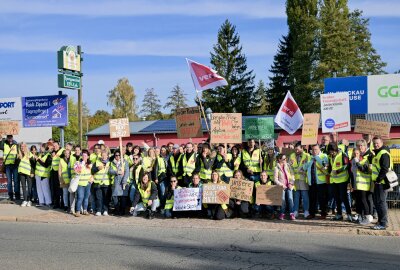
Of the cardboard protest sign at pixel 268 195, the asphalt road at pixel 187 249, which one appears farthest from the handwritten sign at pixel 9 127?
the cardboard protest sign at pixel 268 195

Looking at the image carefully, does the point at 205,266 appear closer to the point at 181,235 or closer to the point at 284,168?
the point at 181,235

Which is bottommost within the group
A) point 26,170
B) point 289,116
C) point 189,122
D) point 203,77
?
point 26,170

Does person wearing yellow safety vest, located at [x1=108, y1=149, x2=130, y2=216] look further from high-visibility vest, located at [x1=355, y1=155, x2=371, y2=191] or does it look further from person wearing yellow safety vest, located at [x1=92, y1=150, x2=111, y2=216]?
high-visibility vest, located at [x1=355, y1=155, x2=371, y2=191]

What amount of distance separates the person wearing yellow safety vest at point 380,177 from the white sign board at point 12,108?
628 inches

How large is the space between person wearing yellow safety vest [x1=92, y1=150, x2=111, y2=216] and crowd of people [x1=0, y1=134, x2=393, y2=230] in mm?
28

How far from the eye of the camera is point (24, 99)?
66.1ft

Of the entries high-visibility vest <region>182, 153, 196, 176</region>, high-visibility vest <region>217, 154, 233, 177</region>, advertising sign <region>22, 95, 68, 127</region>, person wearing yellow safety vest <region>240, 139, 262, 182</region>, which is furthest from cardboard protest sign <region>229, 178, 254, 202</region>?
advertising sign <region>22, 95, 68, 127</region>

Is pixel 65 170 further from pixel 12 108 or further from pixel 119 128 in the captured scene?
pixel 12 108

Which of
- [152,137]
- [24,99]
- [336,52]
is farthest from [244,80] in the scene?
[24,99]

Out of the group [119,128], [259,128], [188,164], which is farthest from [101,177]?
[259,128]

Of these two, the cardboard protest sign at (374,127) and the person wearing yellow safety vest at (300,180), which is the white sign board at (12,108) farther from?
the cardboard protest sign at (374,127)

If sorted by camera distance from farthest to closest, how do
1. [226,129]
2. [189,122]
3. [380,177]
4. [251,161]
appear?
[189,122], [226,129], [251,161], [380,177]

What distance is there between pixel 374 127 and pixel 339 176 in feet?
6.05

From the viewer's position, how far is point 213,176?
12461mm
